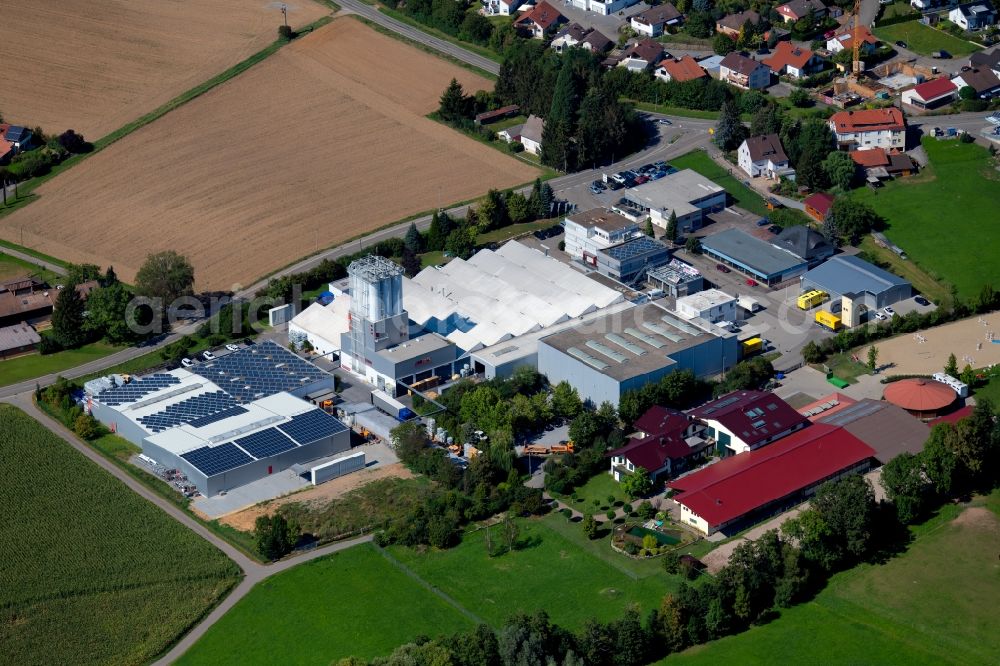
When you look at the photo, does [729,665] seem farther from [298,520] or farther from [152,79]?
[152,79]

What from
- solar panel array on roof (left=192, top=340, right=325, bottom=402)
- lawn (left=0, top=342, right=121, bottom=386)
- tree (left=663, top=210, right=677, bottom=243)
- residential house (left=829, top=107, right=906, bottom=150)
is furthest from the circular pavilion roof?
lawn (left=0, top=342, right=121, bottom=386)

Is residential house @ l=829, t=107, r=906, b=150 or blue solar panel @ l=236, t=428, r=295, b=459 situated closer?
blue solar panel @ l=236, t=428, r=295, b=459

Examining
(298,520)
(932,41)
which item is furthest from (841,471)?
(932,41)

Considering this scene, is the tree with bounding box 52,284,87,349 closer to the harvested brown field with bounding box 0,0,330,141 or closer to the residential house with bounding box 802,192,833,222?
the harvested brown field with bounding box 0,0,330,141

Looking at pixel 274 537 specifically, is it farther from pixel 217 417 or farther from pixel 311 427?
pixel 217 417

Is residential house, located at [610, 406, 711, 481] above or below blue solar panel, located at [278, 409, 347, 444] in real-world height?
above

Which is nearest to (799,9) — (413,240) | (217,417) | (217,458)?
(413,240)

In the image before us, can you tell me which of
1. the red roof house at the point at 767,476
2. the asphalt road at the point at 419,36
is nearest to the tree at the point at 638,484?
the red roof house at the point at 767,476
